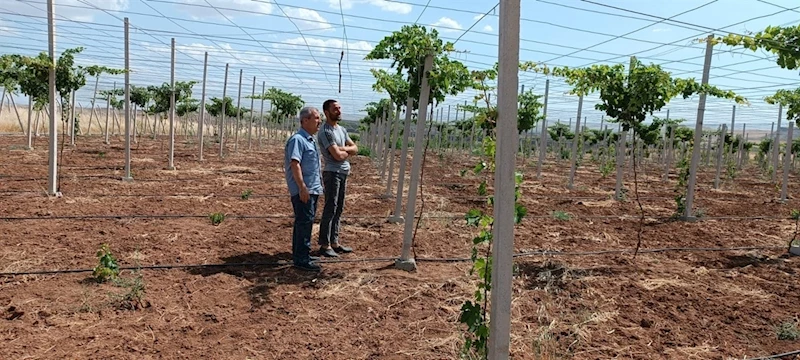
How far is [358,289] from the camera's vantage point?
188 inches

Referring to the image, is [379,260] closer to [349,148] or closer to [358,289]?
[358,289]

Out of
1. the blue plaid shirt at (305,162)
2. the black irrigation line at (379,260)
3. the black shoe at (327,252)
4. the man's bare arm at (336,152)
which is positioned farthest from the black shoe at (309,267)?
the man's bare arm at (336,152)

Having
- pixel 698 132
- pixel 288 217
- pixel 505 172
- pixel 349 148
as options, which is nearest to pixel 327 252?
pixel 349 148

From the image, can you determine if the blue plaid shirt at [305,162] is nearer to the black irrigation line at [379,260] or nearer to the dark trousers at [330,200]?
the dark trousers at [330,200]

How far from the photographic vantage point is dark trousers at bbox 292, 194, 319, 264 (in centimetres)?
496

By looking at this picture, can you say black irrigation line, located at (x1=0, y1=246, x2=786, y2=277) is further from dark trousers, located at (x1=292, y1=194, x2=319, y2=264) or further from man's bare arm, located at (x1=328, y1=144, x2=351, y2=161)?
man's bare arm, located at (x1=328, y1=144, x2=351, y2=161)

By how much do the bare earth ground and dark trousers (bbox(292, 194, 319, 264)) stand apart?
25cm

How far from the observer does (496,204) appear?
→ 2.67 meters

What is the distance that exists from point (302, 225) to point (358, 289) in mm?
838

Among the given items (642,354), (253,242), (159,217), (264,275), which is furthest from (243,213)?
(642,354)

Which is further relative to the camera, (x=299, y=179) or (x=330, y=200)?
(x=330, y=200)

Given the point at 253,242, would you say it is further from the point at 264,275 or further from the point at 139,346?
the point at 139,346

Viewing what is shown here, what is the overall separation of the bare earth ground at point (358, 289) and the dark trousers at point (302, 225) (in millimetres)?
250

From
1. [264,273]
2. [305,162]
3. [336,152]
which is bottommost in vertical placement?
[264,273]
